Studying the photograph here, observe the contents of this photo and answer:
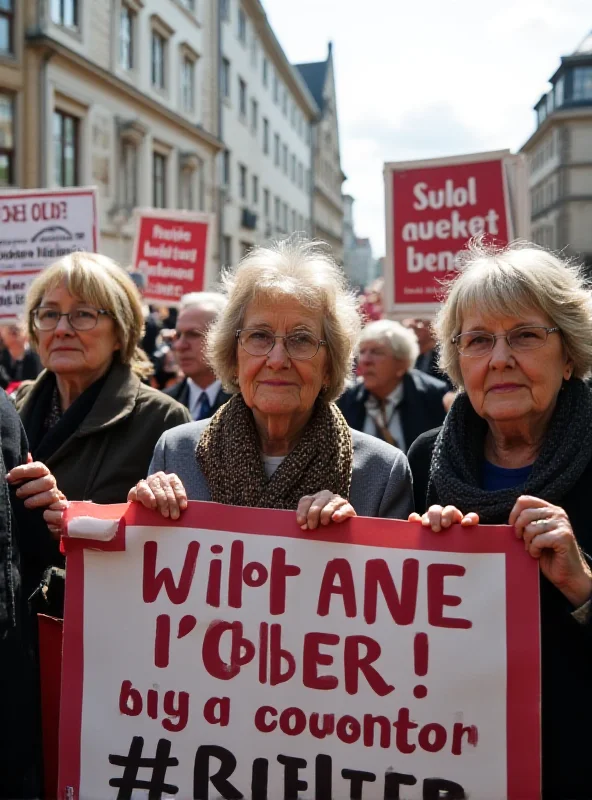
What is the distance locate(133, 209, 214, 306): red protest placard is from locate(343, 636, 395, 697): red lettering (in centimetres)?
636

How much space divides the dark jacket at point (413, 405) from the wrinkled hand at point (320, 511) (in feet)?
10.00

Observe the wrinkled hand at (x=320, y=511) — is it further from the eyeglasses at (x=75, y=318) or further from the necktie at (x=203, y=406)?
the necktie at (x=203, y=406)

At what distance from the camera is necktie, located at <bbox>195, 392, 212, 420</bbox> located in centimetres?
490

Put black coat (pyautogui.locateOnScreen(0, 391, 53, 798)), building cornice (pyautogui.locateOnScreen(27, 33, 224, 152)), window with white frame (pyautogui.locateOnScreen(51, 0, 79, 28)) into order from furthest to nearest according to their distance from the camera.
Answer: window with white frame (pyautogui.locateOnScreen(51, 0, 79, 28)), building cornice (pyautogui.locateOnScreen(27, 33, 224, 152)), black coat (pyautogui.locateOnScreen(0, 391, 53, 798))

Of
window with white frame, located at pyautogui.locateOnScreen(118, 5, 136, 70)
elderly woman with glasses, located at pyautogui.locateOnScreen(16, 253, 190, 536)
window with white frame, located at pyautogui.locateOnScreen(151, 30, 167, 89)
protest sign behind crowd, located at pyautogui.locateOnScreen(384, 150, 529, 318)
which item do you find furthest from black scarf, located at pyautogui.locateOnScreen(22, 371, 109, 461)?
window with white frame, located at pyautogui.locateOnScreen(151, 30, 167, 89)

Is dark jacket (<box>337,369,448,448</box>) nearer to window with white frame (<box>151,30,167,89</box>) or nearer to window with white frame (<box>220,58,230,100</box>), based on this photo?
window with white frame (<box>151,30,167,89</box>)

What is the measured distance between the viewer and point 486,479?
7.20 ft

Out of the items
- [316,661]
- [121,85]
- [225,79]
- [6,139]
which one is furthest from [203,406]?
[225,79]

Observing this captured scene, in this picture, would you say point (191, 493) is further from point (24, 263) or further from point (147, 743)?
point (24, 263)

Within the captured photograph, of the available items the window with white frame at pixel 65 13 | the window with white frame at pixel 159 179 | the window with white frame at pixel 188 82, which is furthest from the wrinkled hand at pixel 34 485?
the window with white frame at pixel 188 82

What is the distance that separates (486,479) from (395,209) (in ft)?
11.6

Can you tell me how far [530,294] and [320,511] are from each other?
741mm

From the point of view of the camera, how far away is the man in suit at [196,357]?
496cm

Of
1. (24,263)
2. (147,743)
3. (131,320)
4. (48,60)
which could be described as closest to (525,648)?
(147,743)
